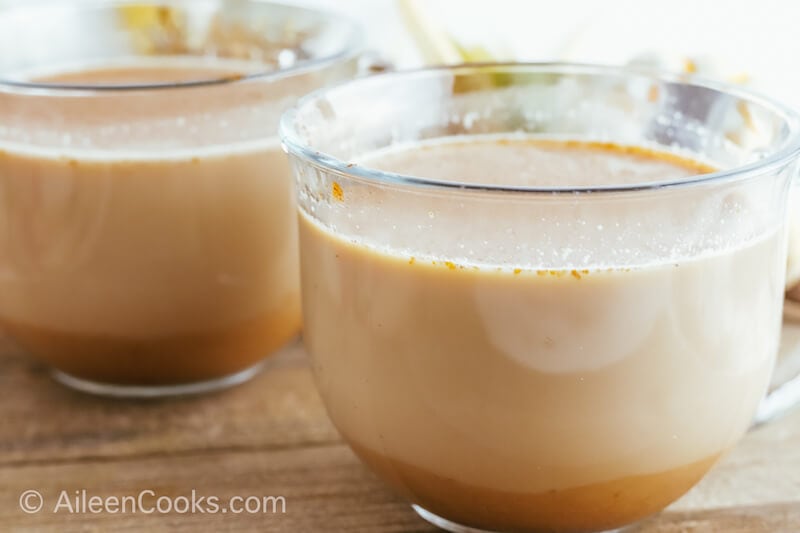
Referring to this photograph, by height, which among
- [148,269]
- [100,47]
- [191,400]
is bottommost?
[191,400]

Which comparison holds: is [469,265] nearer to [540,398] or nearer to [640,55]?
[540,398]

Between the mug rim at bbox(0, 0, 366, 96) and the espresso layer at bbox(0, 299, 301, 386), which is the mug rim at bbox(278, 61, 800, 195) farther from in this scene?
the espresso layer at bbox(0, 299, 301, 386)

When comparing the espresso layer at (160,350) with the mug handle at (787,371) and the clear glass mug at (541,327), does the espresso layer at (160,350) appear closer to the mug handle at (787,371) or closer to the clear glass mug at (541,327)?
the clear glass mug at (541,327)

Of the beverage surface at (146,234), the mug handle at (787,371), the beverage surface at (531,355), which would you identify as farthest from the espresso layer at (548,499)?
the beverage surface at (146,234)

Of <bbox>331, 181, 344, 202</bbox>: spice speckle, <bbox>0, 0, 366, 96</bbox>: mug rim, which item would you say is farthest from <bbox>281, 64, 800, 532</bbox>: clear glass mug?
<bbox>0, 0, 366, 96</bbox>: mug rim

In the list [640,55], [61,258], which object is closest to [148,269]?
[61,258]

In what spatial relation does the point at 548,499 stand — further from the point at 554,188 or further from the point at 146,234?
the point at 146,234
